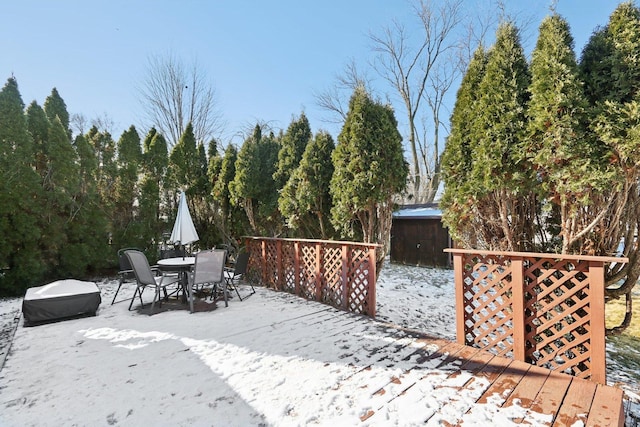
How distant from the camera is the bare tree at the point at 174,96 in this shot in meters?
15.0

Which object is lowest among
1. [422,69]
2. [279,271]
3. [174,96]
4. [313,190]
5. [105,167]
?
[279,271]

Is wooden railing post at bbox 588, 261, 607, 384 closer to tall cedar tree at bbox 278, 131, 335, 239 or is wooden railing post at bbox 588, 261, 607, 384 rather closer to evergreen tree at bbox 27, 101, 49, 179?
tall cedar tree at bbox 278, 131, 335, 239

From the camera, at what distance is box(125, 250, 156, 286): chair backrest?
447cm

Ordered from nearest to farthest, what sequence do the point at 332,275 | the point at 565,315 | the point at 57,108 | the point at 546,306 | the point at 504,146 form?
the point at 565,315 < the point at 546,306 < the point at 504,146 < the point at 332,275 < the point at 57,108

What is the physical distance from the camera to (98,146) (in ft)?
26.9

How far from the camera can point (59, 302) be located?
13.7 feet

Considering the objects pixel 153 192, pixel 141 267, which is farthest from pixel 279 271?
pixel 153 192

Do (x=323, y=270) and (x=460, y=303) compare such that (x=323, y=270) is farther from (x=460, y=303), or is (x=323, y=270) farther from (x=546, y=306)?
(x=546, y=306)

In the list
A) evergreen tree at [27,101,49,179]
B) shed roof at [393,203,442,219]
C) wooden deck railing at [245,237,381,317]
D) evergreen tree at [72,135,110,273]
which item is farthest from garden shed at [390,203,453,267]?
evergreen tree at [27,101,49,179]

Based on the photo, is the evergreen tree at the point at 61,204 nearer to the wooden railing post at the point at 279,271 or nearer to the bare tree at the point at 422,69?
the wooden railing post at the point at 279,271

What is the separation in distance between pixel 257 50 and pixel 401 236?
30.3ft

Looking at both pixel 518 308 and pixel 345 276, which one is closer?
pixel 518 308

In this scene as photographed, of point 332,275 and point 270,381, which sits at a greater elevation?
point 332,275

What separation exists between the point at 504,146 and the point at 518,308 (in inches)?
70.9
